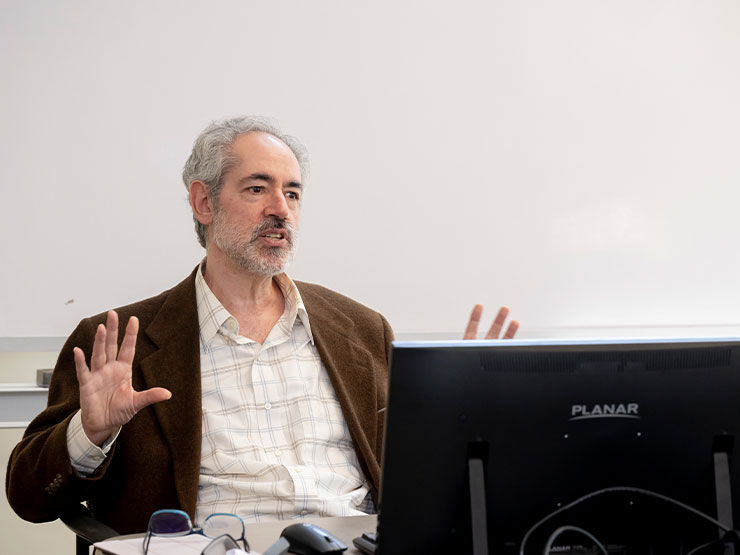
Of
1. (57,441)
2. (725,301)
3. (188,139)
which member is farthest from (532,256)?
(57,441)

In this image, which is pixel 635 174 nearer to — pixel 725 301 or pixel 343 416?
pixel 725 301

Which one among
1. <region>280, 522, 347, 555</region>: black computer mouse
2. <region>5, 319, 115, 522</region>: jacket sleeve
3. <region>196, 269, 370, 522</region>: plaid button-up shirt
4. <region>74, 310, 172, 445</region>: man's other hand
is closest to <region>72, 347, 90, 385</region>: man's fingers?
<region>74, 310, 172, 445</region>: man's other hand

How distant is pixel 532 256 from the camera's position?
3094 mm

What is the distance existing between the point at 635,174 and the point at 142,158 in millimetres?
1822

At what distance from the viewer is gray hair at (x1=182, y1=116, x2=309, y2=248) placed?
2092mm

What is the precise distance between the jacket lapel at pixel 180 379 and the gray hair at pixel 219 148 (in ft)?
0.98

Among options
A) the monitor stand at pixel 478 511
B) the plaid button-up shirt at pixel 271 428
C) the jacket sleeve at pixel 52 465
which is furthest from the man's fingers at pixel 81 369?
the monitor stand at pixel 478 511

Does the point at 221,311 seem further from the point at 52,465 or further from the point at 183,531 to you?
the point at 183,531

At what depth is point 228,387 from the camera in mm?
1897

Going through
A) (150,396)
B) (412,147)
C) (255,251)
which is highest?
(412,147)

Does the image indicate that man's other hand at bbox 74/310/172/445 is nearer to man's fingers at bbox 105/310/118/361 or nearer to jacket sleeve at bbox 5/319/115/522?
man's fingers at bbox 105/310/118/361

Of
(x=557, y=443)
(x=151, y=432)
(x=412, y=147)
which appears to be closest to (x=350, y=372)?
(x=151, y=432)

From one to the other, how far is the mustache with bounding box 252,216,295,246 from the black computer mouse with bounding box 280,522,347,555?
930mm

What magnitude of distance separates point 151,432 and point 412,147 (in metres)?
1.56
